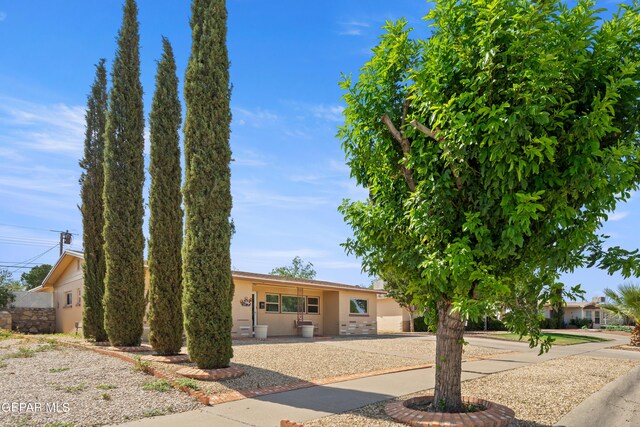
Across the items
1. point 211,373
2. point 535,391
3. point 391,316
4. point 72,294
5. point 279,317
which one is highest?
point 72,294

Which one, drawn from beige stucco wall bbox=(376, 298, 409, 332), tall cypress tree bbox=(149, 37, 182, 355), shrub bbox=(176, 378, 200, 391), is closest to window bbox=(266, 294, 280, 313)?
tall cypress tree bbox=(149, 37, 182, 355)

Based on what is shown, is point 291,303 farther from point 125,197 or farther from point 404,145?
point 404,145

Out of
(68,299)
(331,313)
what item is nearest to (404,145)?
(331,313)

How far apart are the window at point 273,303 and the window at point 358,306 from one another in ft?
16.0

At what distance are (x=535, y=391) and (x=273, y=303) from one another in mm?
16294

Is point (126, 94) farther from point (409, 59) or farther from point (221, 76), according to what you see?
point (409, 59)

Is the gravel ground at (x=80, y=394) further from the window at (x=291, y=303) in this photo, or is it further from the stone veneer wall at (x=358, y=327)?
the stone veneer wall at (x=358, y=327)

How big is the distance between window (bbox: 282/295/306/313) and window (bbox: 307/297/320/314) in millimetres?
541

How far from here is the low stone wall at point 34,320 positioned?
25562 millimetres

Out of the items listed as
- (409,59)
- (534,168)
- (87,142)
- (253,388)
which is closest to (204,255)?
(253,388)

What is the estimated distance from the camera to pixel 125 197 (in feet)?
45.7

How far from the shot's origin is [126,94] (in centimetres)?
1450

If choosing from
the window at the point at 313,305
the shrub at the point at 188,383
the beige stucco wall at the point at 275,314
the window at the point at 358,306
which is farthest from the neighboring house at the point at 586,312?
the shrub at the point at 188,383

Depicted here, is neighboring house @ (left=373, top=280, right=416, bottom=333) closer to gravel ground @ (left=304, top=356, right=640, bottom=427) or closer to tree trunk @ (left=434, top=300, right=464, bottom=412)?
gravel ground @ (left=304, top=356, right=640, bottom=427)
